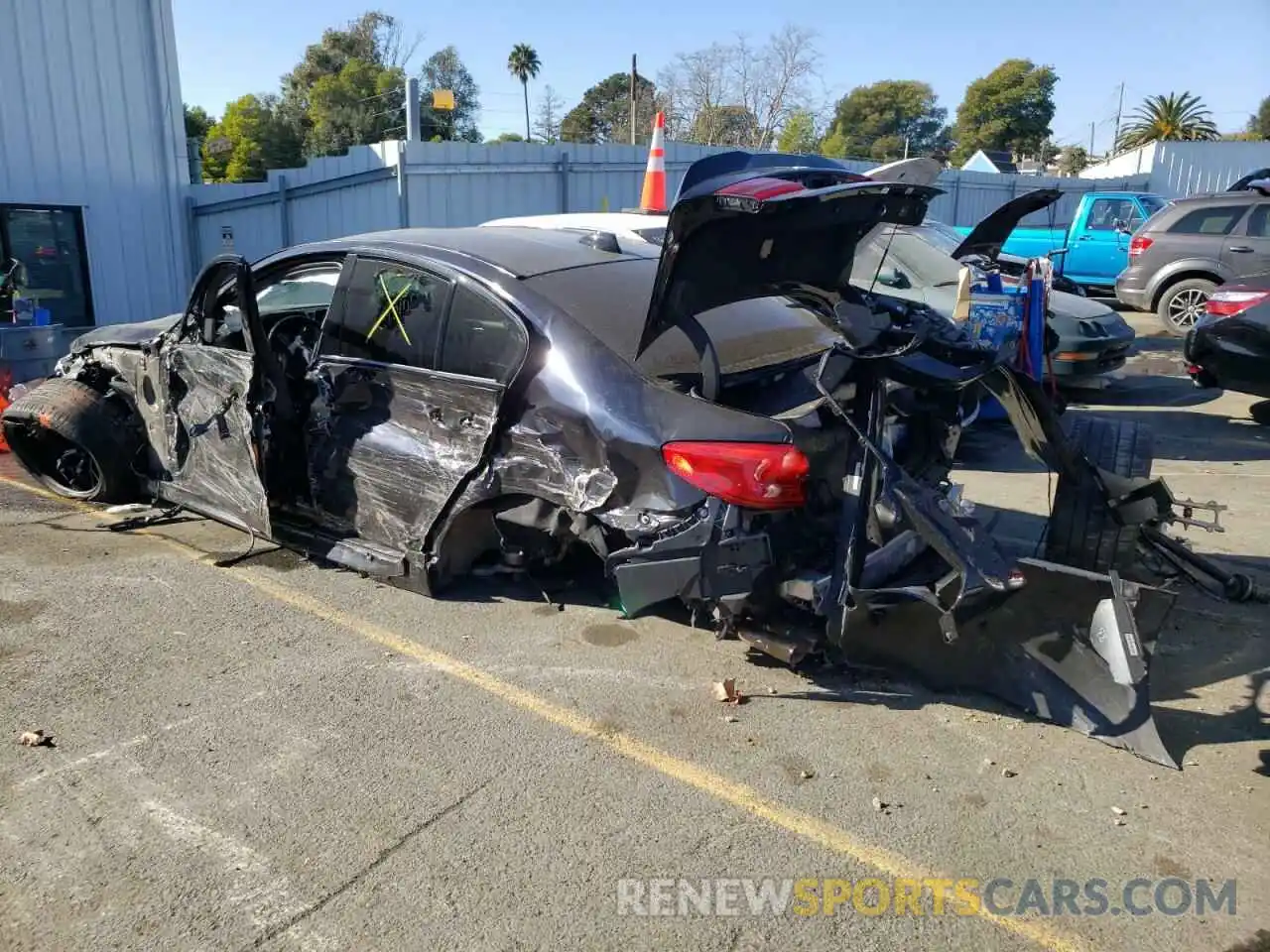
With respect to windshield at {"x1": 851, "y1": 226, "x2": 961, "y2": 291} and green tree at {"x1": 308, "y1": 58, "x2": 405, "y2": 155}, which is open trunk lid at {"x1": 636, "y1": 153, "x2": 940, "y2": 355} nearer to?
windshield at {"x1": 851, "y1": 226, "x2": 961, "y2": 291}

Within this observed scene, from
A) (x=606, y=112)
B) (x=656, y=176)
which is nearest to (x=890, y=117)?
(x=606, y=112)

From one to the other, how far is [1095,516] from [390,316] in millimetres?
3248

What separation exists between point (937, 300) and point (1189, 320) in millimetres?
7572

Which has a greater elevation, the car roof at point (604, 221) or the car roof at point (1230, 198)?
the car roof at point (1230, 198)

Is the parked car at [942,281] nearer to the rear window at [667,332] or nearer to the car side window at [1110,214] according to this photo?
the rear window at [667,332]

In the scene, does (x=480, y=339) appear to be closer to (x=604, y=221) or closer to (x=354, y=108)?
(x=604, y=221)

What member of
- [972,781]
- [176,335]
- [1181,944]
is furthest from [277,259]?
[1181,944]

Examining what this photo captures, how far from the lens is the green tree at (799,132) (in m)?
36.6

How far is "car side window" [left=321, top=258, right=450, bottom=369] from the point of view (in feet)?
13.8

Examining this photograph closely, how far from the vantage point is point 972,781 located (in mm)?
3100

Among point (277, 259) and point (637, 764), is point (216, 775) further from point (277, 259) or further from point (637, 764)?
point (277, 259)

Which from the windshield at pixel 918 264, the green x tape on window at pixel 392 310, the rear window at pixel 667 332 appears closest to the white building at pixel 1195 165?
the windshield at pixel 918 264

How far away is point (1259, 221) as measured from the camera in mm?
12398

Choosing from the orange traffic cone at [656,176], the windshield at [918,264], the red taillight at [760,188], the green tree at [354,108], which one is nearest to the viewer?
the red taillight at [760,188]
